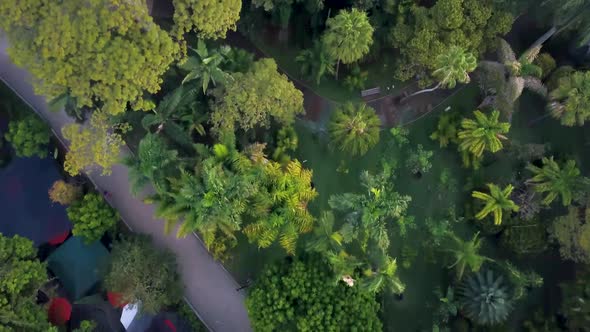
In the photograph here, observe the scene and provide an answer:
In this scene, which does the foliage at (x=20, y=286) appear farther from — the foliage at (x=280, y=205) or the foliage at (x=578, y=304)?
the foliage at (x=578, y=304)

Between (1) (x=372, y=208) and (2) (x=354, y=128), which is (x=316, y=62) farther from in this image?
(1) (x=372, y=208)

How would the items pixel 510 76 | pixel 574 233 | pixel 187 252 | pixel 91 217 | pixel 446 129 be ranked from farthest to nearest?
pixel 187 252, pixel 446 129, pixel 91 217, pixel 510 76, pixel 574 233

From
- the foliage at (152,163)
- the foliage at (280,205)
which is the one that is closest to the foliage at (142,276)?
the foliage at (152,163)

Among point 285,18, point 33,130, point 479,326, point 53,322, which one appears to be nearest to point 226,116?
point 285,18

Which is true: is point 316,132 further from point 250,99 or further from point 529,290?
point 529,290

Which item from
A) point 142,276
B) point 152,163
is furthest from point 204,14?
point 142,276
